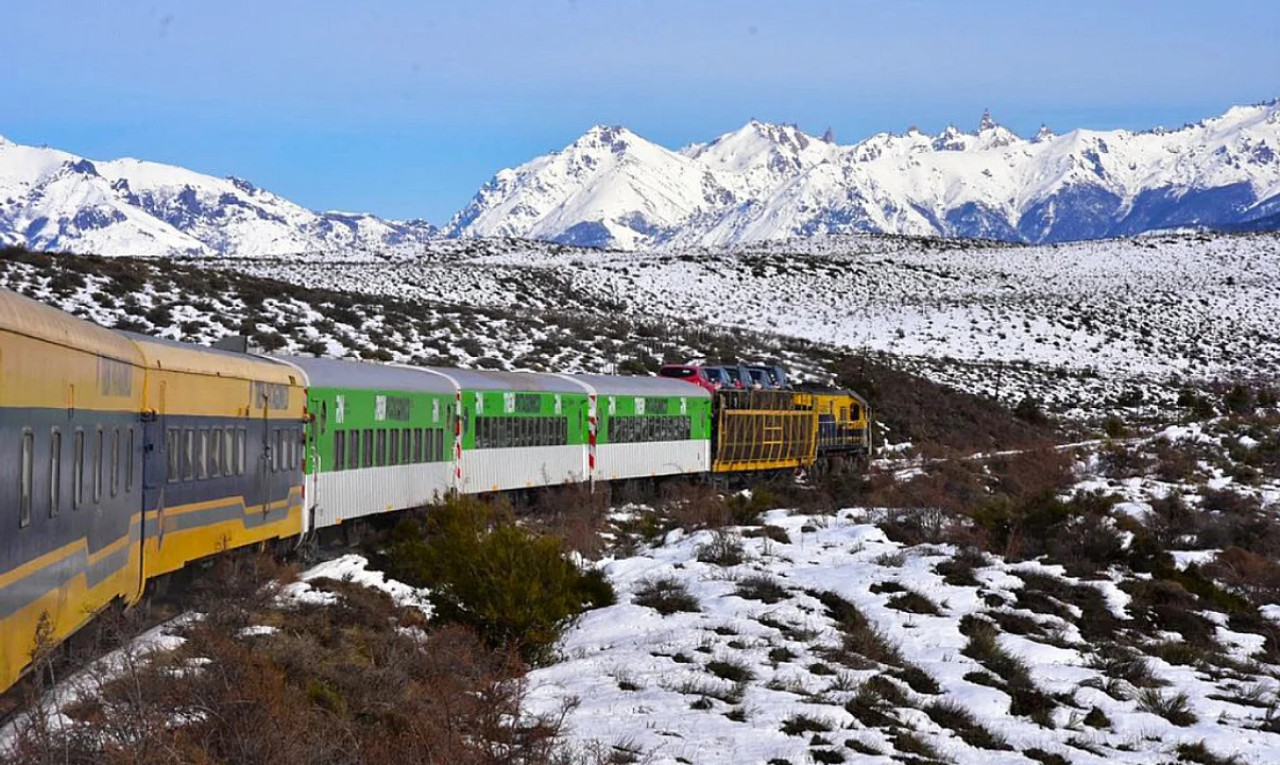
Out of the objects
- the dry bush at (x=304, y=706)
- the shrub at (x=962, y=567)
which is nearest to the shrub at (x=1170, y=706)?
the shrub at (x=962, y=567)

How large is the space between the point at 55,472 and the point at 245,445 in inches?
311

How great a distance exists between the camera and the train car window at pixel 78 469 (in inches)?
425

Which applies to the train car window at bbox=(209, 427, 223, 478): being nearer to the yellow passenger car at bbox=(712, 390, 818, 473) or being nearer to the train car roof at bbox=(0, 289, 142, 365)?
the train car roof at bbox=(0, 289, 142, 365)

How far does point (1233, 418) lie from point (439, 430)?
1395 inches

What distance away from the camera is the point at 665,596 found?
18.9 meters

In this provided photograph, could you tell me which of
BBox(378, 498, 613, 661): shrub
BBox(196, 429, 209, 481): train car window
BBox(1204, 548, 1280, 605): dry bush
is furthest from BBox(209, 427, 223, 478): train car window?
BBox(1204, 548, 1280, 605): dry bush

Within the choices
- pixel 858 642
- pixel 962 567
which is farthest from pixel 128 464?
pixel 962 567

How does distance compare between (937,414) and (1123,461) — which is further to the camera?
(937,414)

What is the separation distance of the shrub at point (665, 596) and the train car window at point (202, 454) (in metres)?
5.23

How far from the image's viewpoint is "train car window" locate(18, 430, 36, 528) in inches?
360

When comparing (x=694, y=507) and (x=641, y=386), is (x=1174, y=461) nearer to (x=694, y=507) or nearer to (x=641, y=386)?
(x=641, y=386)

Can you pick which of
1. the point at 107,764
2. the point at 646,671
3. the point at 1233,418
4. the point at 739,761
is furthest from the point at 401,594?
the point at 1233,418

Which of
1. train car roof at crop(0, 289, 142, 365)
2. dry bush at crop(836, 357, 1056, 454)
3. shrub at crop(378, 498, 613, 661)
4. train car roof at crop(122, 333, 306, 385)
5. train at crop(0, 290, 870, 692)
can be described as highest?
train car roof at crop(0, 289, 142, 365)

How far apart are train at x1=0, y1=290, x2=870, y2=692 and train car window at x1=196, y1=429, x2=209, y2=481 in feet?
0.10
